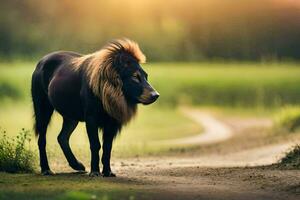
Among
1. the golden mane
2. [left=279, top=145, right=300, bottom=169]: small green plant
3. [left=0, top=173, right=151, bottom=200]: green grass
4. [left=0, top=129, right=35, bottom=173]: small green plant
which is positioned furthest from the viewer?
[left=279, top=145, right=300, bottom=169]: small green plant

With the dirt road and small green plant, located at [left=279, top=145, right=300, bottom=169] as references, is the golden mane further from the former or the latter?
small green plant, located at [left=279, top=145, right=300, bottom=169]

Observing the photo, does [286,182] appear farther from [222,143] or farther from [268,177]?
[222,143]

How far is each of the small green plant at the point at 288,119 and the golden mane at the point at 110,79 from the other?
1138cm

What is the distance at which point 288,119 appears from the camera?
2502cm

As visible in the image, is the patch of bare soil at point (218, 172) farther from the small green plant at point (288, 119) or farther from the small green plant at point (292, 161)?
the small green plant at point (288, 119)

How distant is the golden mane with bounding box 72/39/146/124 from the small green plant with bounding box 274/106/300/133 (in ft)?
37.3

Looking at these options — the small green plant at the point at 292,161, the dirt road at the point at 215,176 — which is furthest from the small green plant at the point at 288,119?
the small green plant at the point at 292,161

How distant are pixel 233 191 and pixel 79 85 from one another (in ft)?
9.37

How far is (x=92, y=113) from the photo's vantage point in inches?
502

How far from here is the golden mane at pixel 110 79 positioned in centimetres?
1265

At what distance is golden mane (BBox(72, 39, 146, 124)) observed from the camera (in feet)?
41.5

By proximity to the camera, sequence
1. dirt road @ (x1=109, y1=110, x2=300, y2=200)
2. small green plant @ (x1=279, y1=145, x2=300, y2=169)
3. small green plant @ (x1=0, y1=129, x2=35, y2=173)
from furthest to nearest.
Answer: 1. small green plant @ (x1=279, y1=145, x2=300, y2=169)
2. small green plant @ (x1=0, y1=129, x2=35, y2=173)
3. dirt road @ (x1=109, y1=110, x2=300, y2=200)

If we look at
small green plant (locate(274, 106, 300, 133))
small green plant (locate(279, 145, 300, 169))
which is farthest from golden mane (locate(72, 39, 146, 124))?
small green plant (locate(274, 106, 300, 133))

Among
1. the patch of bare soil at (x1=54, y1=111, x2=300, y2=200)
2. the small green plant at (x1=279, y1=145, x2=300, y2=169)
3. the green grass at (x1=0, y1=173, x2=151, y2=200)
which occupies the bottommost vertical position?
the green grass at (x1=0, y1=173, x2=151, y2=200)
